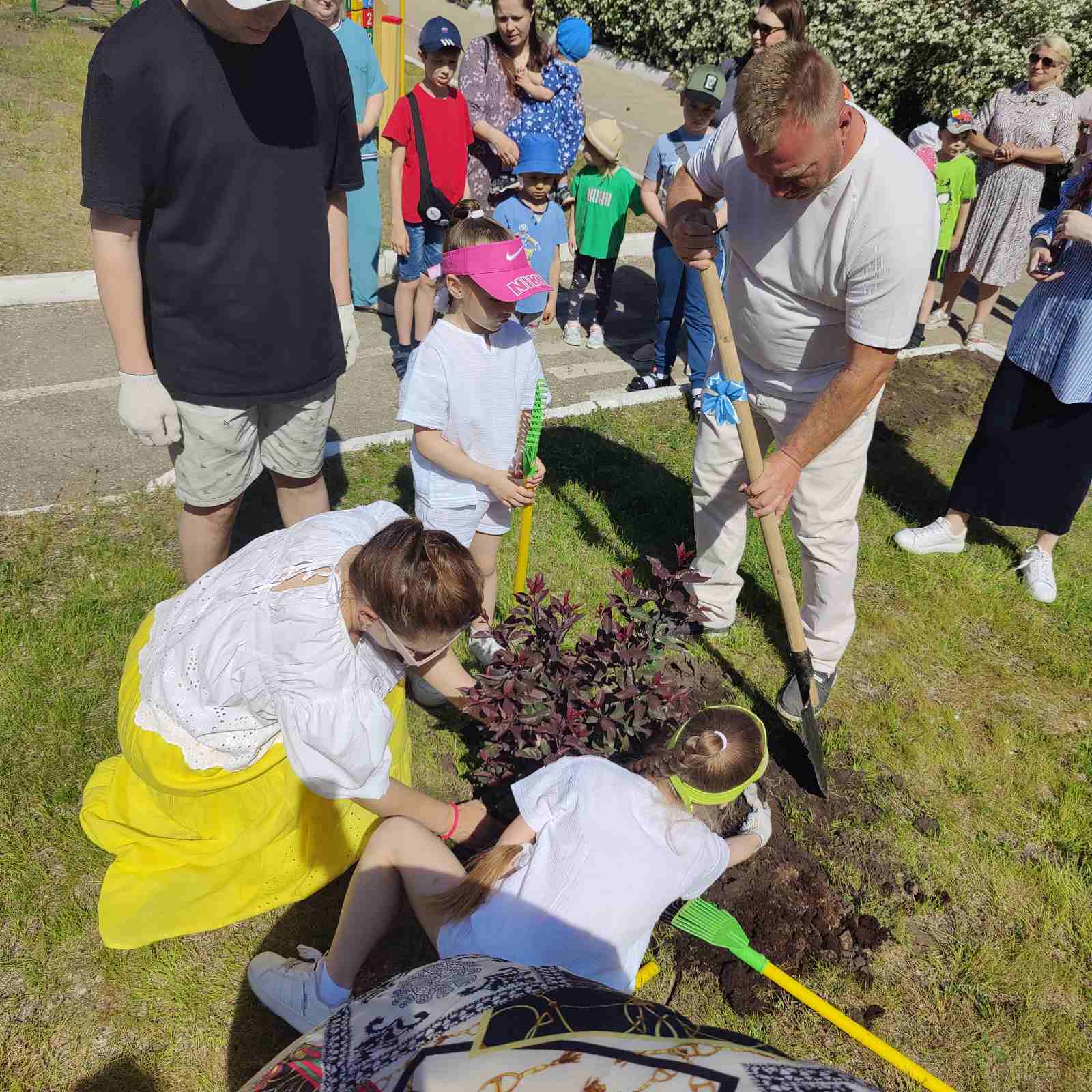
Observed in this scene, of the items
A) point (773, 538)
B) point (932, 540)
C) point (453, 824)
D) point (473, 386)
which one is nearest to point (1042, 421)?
point (932, 540)

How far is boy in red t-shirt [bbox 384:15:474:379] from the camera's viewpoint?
541 centimetres

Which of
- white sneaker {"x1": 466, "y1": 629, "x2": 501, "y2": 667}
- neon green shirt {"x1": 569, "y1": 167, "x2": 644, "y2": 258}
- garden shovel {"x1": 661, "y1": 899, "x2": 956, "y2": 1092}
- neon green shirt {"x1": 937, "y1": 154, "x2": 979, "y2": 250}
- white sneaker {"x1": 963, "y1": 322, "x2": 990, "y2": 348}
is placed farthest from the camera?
white sneaker {"x1": 963, "y1": 322, "x2": 990, "y2": 348}

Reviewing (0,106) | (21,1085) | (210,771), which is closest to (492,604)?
(210,771)

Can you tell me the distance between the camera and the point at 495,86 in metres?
5.75

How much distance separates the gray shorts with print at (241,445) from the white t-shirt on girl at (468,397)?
371 millimetres

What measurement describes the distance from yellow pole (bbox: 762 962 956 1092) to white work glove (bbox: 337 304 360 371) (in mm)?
2595

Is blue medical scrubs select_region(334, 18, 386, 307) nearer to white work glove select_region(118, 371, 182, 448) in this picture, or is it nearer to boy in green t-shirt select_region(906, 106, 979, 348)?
white work glove select_region(118, 371, 182, 448)

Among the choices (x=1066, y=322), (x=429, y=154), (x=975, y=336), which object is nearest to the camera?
(x=1066, y=322)

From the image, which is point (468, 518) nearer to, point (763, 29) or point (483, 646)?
point (483, 646)

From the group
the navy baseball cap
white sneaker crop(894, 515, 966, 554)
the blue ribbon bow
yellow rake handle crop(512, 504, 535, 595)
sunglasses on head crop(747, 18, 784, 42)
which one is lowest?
white sneaker crop(894, 515, 966, 554)

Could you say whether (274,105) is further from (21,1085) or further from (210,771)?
(21,1085)

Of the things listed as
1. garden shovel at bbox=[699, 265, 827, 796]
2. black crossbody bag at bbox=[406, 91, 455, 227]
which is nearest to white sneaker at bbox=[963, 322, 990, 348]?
black crossbody bag at bbox=[406, 91, 455, 227]

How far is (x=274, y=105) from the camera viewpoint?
2.61 m

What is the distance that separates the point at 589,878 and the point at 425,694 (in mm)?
1423
